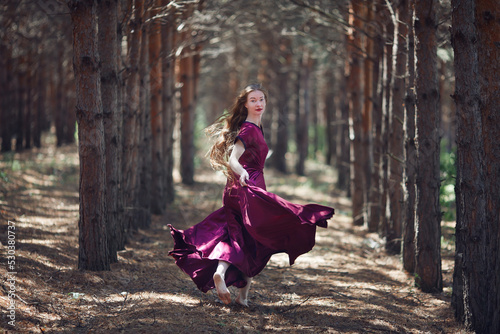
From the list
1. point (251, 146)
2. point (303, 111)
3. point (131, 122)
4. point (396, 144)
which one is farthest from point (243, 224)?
point (303, 111)

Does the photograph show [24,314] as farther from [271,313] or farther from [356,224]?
[356,224]

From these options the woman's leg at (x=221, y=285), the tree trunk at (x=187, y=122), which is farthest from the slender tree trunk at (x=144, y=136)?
the tree trunk at (x=187, y=122)

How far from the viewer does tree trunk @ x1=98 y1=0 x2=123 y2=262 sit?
19.6 feet

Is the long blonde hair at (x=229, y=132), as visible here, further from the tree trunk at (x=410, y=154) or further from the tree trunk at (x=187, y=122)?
the tree trunk at (x=187, y=122)

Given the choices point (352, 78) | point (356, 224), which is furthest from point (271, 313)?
point (352, 78)

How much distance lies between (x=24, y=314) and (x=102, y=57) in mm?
3379

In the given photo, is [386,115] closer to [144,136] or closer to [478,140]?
[478,140]

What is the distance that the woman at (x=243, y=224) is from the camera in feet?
15.3

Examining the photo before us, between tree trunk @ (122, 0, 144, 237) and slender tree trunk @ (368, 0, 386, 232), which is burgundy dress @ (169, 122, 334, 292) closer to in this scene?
tree trunk @ (122, 0, 144, 237)

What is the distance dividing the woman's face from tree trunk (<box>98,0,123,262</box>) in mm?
2032

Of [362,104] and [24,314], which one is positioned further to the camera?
[362,104]

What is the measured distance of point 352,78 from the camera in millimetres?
10922

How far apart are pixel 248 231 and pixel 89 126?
222 centimetres

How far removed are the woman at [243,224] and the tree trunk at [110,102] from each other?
1.45 meters
